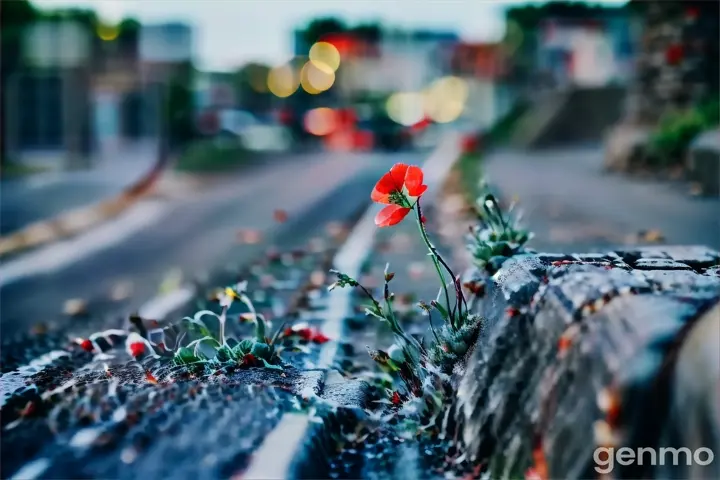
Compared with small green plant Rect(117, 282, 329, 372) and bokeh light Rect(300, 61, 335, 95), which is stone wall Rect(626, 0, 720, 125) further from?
bokeh light Rect(300, 61, 335, 95)

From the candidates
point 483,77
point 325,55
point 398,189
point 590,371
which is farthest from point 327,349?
point 325,55

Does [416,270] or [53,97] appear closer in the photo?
[416,270]

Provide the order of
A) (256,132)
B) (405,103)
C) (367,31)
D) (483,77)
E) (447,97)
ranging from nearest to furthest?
(256,132) < (483,77) < (405,103) < (447,97) < (367,31)

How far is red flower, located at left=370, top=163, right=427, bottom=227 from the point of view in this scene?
386 centimetres

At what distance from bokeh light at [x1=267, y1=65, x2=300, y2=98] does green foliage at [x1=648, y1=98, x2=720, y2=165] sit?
46772 millimetres

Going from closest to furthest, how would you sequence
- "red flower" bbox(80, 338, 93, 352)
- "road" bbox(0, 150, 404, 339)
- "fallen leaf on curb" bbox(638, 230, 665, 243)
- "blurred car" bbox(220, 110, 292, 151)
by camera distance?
"red flower" bbox(80, 338, 93, 352), "road" bbox(0, 150, 404, 339), "fallen leaf on curb" bbox(638, 230, 665, 243), "blurred car" bbox(220, 110, 292, 151)

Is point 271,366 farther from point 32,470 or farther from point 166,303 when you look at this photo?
point 166,303

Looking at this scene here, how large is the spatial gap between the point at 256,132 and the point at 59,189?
14.6m

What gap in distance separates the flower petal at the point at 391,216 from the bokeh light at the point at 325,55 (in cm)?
6011

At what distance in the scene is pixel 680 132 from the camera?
573 inches

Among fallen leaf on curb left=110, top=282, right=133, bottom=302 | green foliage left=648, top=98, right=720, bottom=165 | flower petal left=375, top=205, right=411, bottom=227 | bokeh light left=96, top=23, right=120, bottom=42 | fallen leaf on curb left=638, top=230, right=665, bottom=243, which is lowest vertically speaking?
fallen leaf on curb left=110, top=282, right=133, bottom=302

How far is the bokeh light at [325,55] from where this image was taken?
63.6 m

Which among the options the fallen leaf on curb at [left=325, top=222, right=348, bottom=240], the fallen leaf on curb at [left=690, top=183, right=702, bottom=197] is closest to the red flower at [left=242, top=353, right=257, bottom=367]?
the fallen leaf on curb at [left=325, top=222, right=348, bottom=240]

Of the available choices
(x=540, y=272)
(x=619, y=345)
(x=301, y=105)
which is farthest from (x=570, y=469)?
(x=301, y=105)
